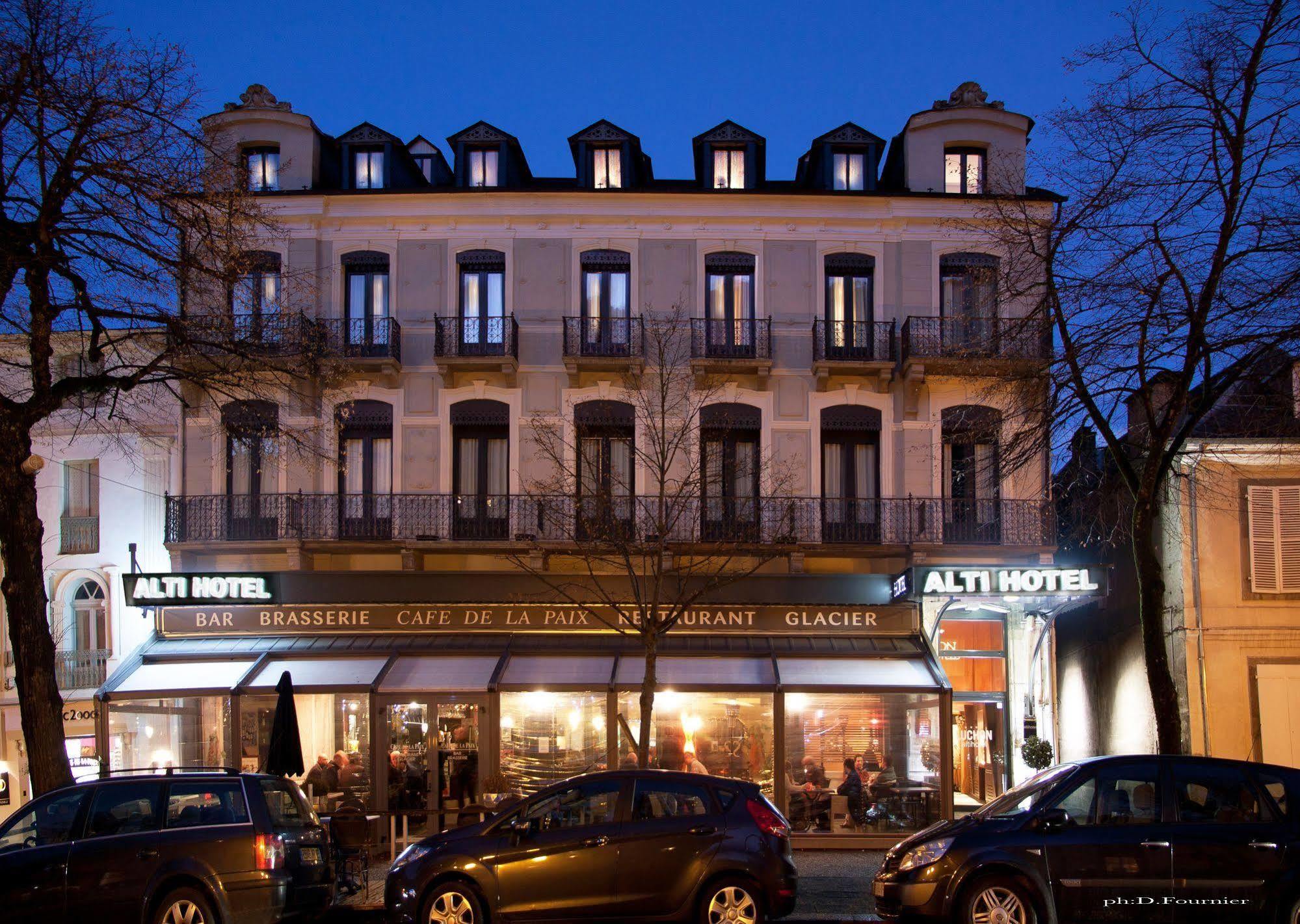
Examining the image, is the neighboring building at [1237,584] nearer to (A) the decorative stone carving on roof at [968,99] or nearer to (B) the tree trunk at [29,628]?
→ (A) the decorative stone carving on roof at [968,99]

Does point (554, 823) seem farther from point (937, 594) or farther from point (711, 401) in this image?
point (711, 401)

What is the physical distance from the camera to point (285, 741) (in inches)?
680

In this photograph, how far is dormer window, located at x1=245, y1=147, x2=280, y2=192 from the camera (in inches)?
914

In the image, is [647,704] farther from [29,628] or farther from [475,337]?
[475,337]

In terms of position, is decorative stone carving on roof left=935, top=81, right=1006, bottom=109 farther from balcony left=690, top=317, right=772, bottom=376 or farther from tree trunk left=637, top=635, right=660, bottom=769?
tree trunk left=637, top=635, right=660, bottom=769

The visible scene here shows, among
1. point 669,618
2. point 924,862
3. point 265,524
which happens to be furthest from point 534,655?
point 924,862

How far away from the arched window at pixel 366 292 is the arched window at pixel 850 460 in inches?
320

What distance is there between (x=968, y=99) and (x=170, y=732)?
17.8 m

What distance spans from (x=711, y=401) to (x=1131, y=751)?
368 inches

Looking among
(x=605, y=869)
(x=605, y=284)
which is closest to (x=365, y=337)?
(x=605, y=284)

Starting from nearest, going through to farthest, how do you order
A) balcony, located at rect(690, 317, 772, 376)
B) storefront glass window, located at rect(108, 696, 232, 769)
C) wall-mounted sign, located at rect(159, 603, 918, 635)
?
storefront glass window, located at rect(108, 696, 232, 769)
wall-mounted sign, located at rect(159, 603, 918, 635)
balcony, located at rect(690, 317, 772, 376)

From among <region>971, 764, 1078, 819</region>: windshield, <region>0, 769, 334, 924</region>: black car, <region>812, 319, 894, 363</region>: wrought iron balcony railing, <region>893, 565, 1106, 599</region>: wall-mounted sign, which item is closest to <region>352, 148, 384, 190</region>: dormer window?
<region>812, 319, 894, 363</region>: wrought iron balcony railing

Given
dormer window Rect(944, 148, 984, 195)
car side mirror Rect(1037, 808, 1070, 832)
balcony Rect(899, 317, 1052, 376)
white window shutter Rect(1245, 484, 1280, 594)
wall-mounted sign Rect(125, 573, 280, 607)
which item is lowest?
Result: car side mirror Rect(1037, 808, 1070, 832)

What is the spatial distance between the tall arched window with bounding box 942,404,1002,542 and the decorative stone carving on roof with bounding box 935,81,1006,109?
5659 millimetres
